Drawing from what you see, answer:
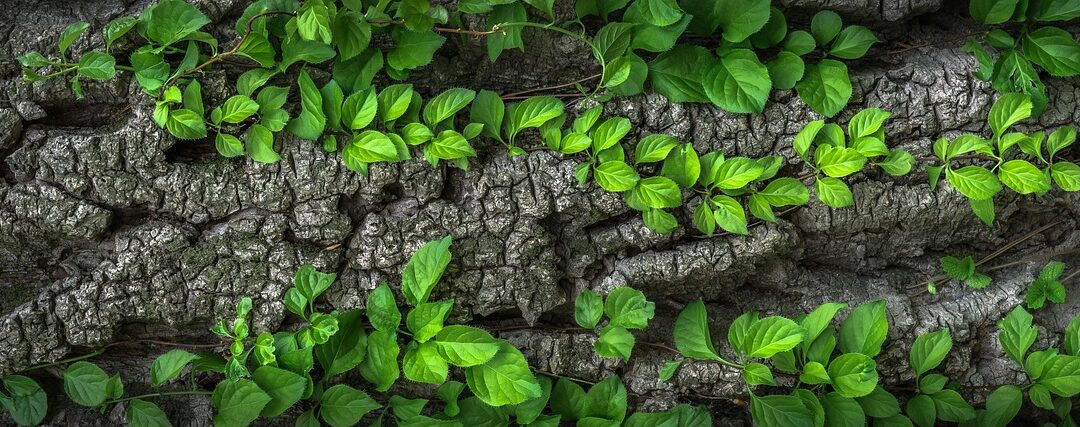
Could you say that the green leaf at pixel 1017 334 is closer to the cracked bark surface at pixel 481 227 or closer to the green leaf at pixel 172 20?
the cracked bark surface at pixel 481 227

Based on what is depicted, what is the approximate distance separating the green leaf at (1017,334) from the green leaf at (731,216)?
1038mm

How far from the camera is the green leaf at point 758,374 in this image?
8.11 feet

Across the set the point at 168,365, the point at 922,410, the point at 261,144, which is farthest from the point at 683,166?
the point at 168,365

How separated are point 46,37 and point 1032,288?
3428 millimetres

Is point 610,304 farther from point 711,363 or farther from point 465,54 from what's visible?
point 465,54

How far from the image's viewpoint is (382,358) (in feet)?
7.92

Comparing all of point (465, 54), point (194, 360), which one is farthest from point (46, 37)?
point (465, 54)

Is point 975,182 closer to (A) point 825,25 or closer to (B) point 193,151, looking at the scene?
(A) point 825,25

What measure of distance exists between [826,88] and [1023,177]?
709 millimetres

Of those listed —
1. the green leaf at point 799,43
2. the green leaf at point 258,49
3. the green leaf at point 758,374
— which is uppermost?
the green leaf at point 258,49

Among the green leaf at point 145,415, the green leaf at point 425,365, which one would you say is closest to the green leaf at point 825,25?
the green leaf at point 425,365

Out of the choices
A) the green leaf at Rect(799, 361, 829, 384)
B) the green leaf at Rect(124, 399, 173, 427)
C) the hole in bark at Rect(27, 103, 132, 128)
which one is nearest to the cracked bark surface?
the hole in bark at Rect(27, 103, 132, 128)

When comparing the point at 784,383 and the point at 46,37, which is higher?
the point at 46,37

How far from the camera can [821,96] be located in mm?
2506
